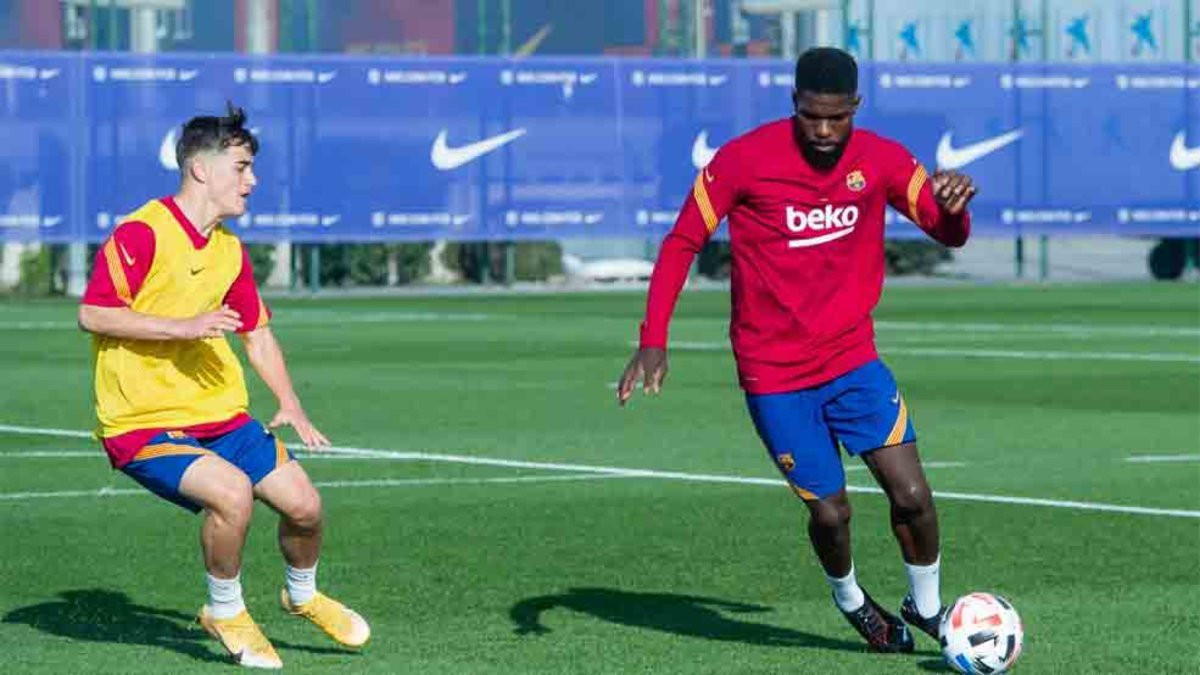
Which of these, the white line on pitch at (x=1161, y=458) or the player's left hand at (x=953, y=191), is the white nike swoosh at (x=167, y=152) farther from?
the player's left hand at (x=953, y=191)

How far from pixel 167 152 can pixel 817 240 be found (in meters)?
32.0

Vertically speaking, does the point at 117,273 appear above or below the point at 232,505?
above

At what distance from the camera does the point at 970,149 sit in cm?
4509

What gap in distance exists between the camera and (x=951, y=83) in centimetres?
4516

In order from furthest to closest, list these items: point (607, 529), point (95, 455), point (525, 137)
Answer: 1. point (525, 137)
2. point (95, 455)
3. point (607, 529)

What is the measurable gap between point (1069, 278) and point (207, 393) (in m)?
41.6

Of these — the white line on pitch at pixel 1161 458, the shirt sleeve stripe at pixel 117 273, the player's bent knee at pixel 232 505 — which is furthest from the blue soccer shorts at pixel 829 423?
the white line on pitch at pixel 1161 458

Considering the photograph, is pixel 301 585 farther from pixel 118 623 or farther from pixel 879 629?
pixel 879 629

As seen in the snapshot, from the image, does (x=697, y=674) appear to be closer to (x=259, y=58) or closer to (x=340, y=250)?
(x=259, y=58)

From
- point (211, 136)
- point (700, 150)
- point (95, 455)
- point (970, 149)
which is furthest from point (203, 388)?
point (970, 149)

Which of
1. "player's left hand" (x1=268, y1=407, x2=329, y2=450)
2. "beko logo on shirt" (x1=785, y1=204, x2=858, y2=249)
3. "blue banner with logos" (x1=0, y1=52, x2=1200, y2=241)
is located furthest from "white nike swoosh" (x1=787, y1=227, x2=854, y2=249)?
"blue banner with logos" (x1=0, y1=52, x2=1200, y2=241)

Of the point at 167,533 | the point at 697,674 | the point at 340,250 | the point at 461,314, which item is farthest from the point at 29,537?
the point at 340,250

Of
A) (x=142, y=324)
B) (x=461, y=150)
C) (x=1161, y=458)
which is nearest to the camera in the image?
(x=142, y=324)

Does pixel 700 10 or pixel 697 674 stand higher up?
pixel 700 10
